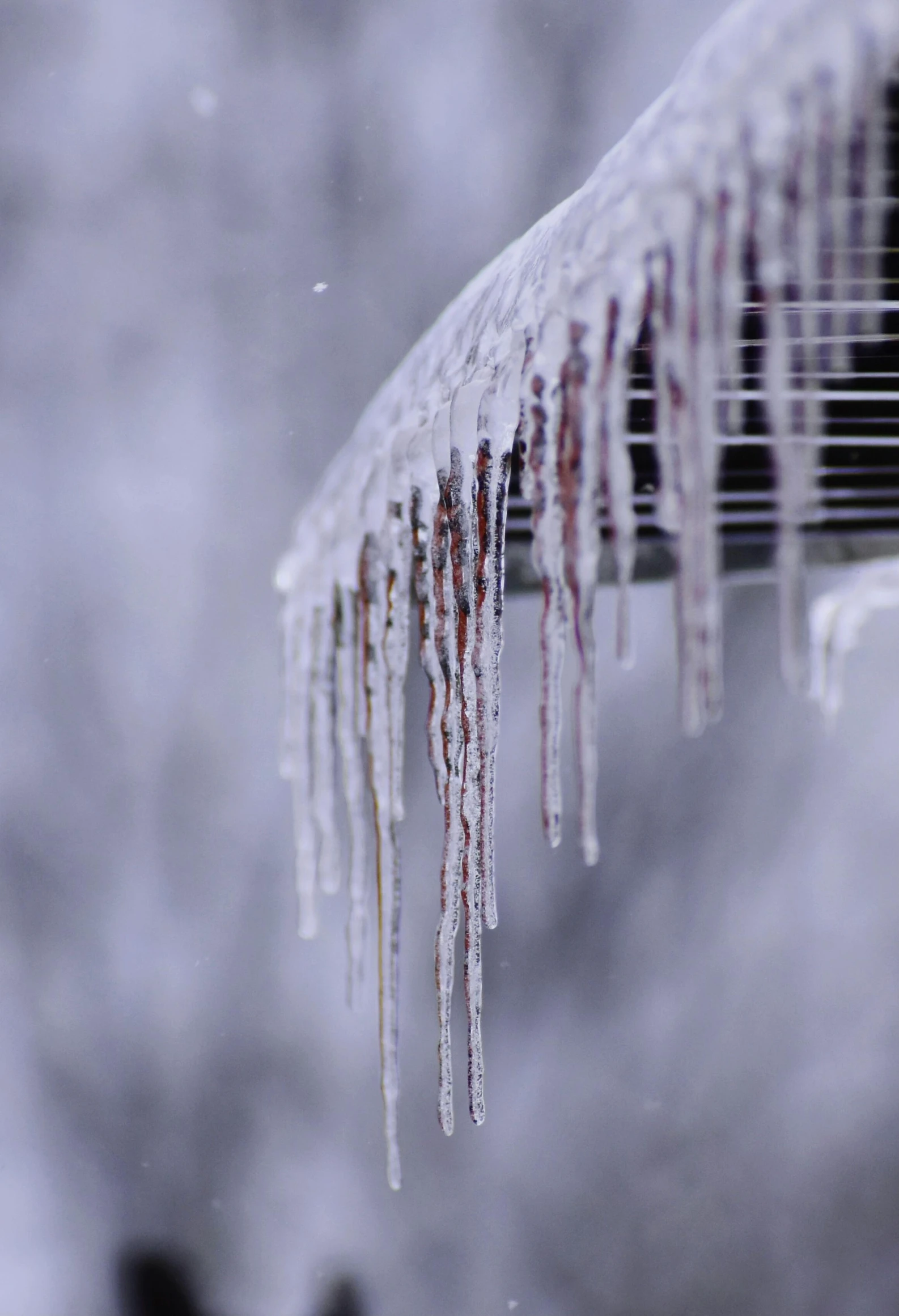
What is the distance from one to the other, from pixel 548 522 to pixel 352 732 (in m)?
0.56

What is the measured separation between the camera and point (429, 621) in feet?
2.72

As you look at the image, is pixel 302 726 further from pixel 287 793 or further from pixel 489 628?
pixel 287 793

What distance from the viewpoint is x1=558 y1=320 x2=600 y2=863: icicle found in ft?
1.73

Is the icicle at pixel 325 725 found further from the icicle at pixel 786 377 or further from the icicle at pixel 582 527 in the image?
the icicle at pixel 786 377

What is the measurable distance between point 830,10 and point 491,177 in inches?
65.7

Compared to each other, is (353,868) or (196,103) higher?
(196,103)

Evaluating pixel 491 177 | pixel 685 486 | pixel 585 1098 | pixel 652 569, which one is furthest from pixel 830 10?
pixel 585 1098

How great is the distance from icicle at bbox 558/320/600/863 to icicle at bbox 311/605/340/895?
566 millimetres

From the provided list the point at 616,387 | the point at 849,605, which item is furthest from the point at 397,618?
the point at 849,605

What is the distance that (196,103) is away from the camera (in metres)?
1.75

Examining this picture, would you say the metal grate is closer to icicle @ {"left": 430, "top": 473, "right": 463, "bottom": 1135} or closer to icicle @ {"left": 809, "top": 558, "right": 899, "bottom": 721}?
icicle @ {"left": 430, "top": 473, "right": 463, "bottom": 1135}

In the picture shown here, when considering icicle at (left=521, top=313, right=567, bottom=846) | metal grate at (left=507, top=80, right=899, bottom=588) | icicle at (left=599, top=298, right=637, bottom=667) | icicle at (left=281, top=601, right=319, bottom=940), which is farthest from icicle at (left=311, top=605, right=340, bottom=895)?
icicle at (left=599, top=298, right=637, bottom=667)

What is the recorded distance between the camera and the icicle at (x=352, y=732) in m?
1.05

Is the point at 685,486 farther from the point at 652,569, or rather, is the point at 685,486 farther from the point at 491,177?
the point at 491,177
